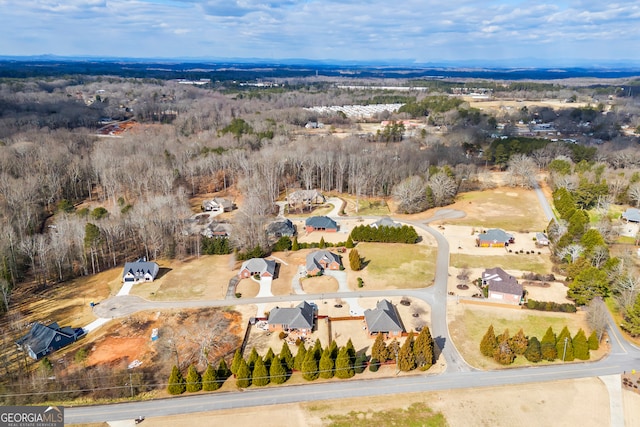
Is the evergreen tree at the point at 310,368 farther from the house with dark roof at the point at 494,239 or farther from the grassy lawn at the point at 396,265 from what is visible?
the house with dark roof at the point at 494,239

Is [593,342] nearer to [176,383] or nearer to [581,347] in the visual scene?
[581,347]

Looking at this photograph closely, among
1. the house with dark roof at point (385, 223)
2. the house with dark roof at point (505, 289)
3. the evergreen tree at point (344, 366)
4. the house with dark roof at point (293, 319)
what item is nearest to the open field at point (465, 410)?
the evergreen tree at point (344, 366)

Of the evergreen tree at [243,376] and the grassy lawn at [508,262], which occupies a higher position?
the grassy lawn at [508,262]

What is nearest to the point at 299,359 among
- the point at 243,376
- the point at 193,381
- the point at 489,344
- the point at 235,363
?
the point at 243,376

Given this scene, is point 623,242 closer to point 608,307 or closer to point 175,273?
point 608,307

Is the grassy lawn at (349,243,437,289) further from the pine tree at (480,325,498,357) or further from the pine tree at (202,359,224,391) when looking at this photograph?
the pine tree at (202,359,224,391)

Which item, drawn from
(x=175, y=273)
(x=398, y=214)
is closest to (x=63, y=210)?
(x=175, y=273)
